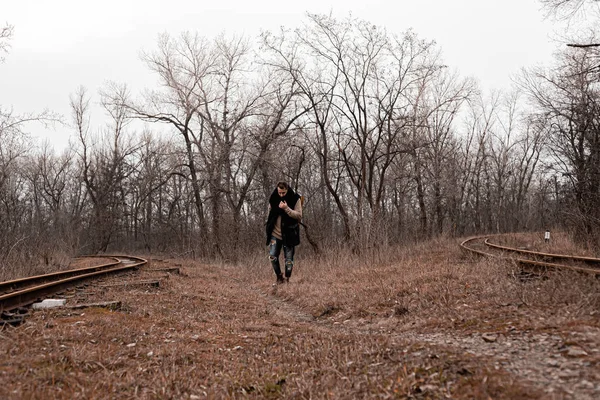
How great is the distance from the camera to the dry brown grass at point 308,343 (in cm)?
269

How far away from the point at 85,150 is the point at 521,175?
39062 mm

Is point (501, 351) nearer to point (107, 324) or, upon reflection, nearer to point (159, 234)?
point (107, 324)

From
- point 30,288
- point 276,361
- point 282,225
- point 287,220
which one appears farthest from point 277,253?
point 276,361

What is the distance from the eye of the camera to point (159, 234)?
39.4 m

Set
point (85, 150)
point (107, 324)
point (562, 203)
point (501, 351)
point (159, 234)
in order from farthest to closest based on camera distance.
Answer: point (159, 234)
point (85, 150)
point (562, 203)
point (107, 324)
point (501, 351)

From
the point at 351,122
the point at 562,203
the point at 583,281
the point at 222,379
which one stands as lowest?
the point at 222,379

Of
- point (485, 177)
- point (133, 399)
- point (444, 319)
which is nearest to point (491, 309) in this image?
point (444, 319)

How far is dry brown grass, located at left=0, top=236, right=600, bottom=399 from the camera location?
269 cm

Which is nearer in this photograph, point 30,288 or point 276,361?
point 276,361

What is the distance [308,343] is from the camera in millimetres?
4008

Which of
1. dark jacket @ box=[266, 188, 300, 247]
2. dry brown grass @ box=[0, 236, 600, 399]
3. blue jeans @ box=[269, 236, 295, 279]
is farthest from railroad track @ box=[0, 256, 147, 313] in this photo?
dark jacket @ box=[266, 188, 300, 247]

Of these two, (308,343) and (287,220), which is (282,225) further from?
(308,343)

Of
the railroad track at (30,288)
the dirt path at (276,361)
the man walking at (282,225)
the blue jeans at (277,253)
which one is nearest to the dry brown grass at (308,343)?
the dirt path at (276,361)

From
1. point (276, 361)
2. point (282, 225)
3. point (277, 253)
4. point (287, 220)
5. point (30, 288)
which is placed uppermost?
point (287, 220)
